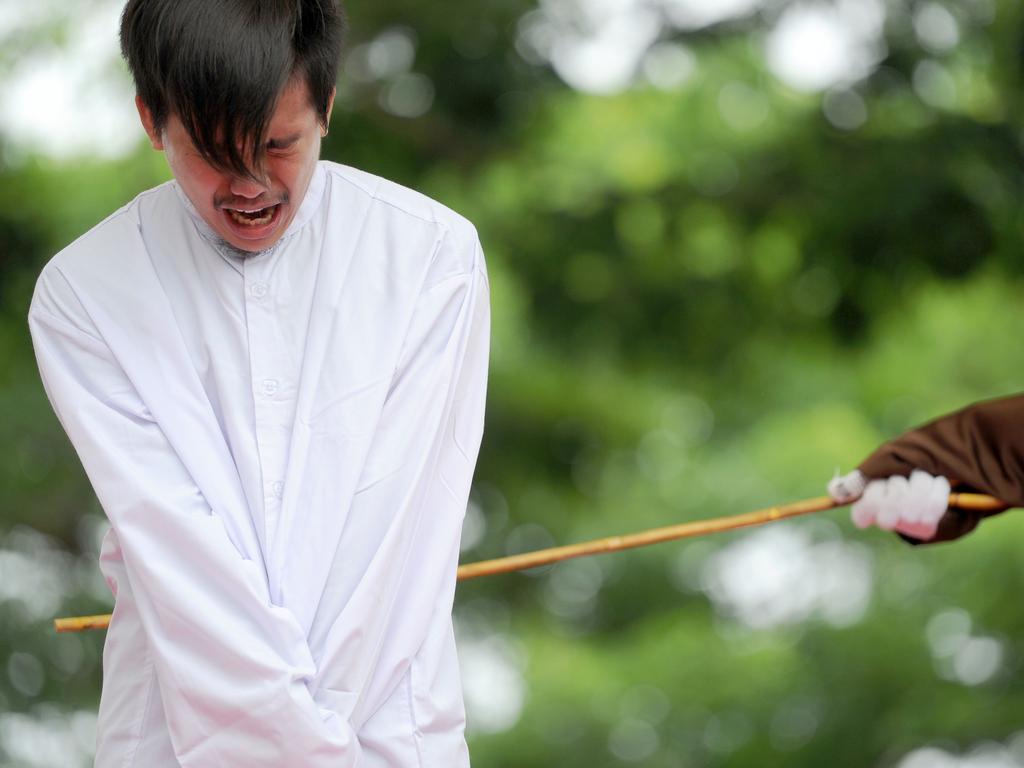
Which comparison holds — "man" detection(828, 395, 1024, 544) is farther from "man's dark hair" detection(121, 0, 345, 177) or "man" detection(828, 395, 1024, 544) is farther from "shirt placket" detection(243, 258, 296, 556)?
"man's dark hair" detection(121, 0, 345, 177)

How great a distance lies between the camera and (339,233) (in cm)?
151

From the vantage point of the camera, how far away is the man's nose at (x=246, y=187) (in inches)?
52.6

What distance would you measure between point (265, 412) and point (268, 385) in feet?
0.09

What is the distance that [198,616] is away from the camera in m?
1.30

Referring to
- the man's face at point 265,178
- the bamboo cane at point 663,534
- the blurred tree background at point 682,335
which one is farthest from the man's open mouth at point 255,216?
the blurred tree background at point 682,335

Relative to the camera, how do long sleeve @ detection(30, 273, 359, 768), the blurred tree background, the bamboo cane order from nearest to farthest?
long sleeve @ detection(30, 273, 359, 768), the bamboo cane, the blurred tree background

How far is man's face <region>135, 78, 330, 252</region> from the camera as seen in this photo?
4.36 ft

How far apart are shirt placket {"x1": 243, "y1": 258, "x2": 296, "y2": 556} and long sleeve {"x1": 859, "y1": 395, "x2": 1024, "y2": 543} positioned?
88 centimetres

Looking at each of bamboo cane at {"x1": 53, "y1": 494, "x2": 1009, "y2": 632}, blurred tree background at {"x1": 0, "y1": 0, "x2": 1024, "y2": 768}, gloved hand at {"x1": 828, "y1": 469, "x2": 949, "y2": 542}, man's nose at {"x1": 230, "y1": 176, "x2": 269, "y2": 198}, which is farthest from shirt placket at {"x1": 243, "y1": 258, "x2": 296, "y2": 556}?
blurred tree background at {"x1": 0, "y1": 0, "x2": 1024, "y2": 768}

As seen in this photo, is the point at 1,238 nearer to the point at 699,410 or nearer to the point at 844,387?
the point at 699,410

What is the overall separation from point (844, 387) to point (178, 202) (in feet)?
12.4

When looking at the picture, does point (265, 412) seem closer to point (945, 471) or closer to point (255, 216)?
point (255, 216)

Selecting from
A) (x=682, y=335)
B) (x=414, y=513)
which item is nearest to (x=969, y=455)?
(x=414, y=513)

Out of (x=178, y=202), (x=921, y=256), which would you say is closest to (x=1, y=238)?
(x=921, y=256)
